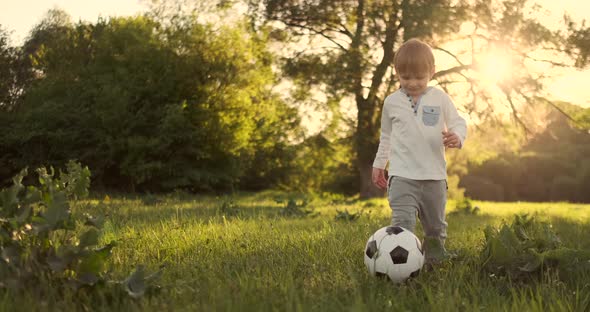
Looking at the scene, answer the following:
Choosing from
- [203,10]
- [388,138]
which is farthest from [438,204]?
[203,10]

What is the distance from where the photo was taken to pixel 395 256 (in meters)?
3.72

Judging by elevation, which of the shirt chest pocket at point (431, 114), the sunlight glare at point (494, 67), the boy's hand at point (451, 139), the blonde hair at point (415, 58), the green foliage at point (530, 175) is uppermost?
the sunlight glare at point (494, 67)

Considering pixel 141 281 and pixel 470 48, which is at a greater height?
pixel 470 48

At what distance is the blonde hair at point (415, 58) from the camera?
14.5ft

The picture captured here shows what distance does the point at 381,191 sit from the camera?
23.0m

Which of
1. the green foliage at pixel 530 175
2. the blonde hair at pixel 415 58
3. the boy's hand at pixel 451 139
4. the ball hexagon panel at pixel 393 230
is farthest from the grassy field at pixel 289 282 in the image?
A: the green foliage at pixel 530 175

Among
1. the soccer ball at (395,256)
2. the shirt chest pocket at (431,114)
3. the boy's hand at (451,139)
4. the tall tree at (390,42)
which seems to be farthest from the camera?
the tall tree at (390,42)

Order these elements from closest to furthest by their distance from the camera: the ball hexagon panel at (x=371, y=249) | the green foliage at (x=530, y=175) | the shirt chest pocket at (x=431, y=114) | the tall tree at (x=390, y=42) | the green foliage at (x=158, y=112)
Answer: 1. the ball hexagon panel at (x=371, y=249)
2. the shirt chest pocket at (x=431, y=114)
3. the tall tree at (x=390, y=42)
4. the green foliage at (x=158, y=112)
5. the green foliage at (x=530, y=175)

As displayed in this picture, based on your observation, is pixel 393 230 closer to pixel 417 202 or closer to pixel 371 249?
pixel 371 249

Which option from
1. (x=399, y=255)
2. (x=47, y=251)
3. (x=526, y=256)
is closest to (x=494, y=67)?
(x=526, y=256)

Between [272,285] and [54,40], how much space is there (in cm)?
2852

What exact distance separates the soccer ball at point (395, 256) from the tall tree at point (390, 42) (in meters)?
15.4

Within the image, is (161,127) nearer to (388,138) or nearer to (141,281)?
(388,138)

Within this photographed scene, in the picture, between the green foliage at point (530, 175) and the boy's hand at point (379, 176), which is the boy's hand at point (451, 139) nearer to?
the boy's hand at point (379, 176)
